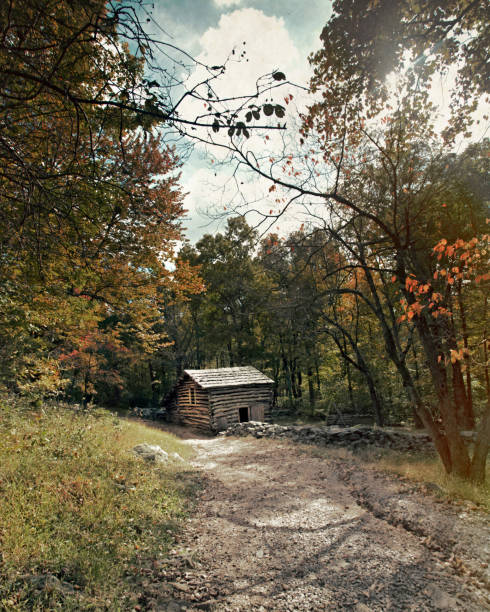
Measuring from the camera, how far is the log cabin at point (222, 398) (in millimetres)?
19703

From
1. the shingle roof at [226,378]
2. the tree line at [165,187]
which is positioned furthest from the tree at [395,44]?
the shingle roof at [226,378]

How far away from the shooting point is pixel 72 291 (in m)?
8.98

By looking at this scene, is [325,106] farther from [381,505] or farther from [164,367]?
[164,367]

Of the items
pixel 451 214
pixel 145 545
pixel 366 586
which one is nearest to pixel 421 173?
pixel 451 214

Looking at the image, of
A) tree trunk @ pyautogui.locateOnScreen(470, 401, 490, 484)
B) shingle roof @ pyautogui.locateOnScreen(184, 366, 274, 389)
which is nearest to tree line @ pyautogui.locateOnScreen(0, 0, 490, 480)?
tree trunk @ pyautogui.locateOnScreen(470, 401, 490, 484)

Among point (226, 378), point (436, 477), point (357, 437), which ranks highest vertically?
point (226, 378)

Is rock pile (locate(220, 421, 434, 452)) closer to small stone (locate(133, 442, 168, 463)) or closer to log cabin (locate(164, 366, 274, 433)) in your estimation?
log cabin (locate(164, 366, 274, 433))

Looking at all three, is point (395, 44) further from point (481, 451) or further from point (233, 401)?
point (233, 401)

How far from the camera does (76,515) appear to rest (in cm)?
Answer: 418

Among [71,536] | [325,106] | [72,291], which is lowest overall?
[71,536]

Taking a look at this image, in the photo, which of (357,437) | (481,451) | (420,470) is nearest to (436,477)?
(420,470)

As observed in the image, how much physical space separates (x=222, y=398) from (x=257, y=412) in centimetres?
280

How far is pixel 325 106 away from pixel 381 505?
27.1ft

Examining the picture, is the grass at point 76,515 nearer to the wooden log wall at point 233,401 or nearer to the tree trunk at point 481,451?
the tree trunk at point 481,451
